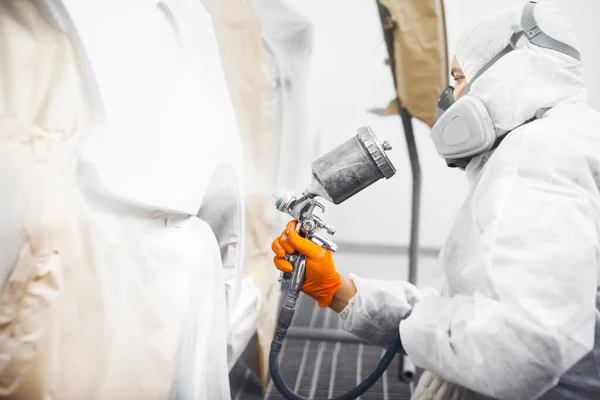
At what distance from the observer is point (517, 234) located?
30.5 inches

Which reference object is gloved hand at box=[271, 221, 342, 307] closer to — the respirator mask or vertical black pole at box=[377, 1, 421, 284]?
→ the respirator mask

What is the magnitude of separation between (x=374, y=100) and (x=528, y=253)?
1222 millimetres

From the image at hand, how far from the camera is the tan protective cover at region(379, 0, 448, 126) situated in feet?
5.65

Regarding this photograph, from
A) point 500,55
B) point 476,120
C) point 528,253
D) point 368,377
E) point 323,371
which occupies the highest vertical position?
point 500,55

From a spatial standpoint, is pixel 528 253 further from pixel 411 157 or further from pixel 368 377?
pixel 411 157

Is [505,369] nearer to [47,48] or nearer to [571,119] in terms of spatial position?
[571,119]

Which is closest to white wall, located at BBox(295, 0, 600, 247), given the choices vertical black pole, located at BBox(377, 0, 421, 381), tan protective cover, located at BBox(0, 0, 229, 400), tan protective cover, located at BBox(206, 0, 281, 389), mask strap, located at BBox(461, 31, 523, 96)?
vertical black pole, located at BBox(377, 0, 421, 381)

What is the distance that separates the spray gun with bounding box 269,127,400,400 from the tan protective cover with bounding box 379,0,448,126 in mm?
819

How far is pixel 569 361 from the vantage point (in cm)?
78

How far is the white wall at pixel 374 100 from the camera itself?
5.71 feet

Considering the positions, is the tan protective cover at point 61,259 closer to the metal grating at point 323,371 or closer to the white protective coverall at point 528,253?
the white protective coverall at point 528,253

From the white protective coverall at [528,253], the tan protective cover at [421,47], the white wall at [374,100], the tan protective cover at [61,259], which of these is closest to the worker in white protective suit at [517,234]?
the white protective coverall at [528,253]

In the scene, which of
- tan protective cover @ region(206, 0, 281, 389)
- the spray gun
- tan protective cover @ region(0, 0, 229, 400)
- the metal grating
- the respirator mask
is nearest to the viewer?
tan protective cover @ region(0, 0, 229, 400)

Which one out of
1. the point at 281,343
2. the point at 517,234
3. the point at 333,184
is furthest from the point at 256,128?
the point at 517,234
